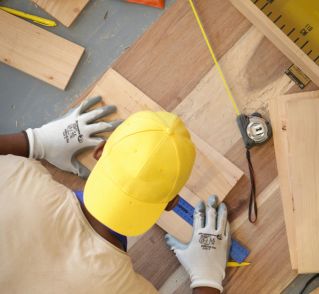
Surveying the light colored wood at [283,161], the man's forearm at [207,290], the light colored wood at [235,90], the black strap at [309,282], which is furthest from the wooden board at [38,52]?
the black strap at [309,282]

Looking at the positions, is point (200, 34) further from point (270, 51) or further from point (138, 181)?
point (138, 181)

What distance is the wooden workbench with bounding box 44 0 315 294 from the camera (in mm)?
1200

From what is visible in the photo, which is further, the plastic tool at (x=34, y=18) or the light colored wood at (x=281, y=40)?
the plastic tool at (x=34, y=18)

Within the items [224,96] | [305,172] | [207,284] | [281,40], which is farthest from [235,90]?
[207,284]

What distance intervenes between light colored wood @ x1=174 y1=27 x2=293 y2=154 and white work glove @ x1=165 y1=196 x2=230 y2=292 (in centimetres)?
18

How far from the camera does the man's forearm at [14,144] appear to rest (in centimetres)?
112

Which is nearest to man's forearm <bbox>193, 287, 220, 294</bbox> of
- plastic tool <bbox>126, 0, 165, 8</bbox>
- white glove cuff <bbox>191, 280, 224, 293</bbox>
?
white glove cuff <bbox>191, 280, 224, 293</bbox>

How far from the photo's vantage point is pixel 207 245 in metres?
1.18

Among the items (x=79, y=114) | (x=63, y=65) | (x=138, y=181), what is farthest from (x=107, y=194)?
(x=63, y=65)

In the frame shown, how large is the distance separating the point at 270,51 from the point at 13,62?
755 mm

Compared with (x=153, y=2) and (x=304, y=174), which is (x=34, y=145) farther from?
(x=304, y=174)

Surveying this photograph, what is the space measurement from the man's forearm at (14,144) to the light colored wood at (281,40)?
0.72 m

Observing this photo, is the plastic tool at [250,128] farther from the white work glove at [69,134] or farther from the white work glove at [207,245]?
the white work glove at [69,134]

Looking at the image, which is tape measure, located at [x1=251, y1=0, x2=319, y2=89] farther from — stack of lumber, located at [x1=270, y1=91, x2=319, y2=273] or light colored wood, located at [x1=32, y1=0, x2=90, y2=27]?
light colored wood, located at [x1=32, y1=0, x2=90, y2=27]
